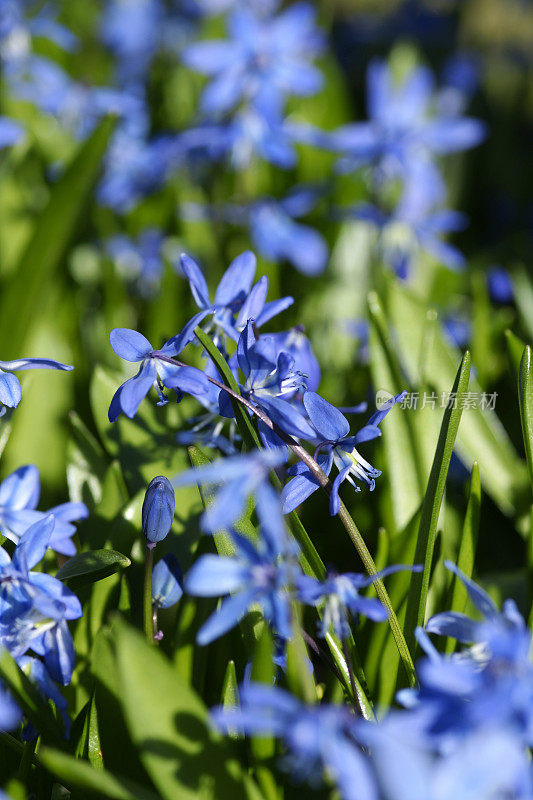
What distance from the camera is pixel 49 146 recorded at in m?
2.33

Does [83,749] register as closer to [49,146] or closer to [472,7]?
[49,146]

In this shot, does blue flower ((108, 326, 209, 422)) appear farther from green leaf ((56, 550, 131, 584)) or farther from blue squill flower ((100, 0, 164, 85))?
blue squill flower ((100, 0, 164, 85))

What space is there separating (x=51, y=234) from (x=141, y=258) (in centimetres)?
49

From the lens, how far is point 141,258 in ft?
6.70

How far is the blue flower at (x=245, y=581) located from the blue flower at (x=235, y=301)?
30 cm

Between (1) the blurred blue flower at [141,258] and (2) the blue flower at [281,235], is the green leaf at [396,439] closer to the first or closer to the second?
(2) the blue flower at [281,235]

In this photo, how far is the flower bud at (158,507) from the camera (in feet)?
2.45

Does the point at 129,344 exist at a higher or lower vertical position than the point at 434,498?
higher

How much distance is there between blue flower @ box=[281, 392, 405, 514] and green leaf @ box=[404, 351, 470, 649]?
74 mm

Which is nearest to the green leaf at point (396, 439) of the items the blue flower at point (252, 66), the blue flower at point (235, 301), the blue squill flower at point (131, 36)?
the blue flower at point (235, 301)

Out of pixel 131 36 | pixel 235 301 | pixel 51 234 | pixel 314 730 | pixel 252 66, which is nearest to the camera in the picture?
pixel 314 730

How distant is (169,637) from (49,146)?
1848 mm

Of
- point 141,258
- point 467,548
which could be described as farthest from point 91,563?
point 141,258

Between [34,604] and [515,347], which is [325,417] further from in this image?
[515,347]
